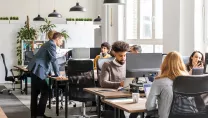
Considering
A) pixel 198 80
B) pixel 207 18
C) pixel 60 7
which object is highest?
pixel 60 7

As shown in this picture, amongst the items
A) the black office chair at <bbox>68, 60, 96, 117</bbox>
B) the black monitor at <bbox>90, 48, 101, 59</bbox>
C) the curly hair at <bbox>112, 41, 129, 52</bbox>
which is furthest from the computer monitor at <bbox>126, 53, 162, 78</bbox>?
the black monitor at <bbox>90, 48, 101, 59</bbox>

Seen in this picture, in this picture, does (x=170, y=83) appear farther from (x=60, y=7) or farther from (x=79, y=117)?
(x=60, y=7)

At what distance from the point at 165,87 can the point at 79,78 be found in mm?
2735

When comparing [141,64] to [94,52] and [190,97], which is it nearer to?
[190,97]

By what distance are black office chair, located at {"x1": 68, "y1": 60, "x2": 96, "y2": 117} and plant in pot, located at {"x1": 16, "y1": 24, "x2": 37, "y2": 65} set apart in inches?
255

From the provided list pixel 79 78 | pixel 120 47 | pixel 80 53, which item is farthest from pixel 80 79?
pixel 80 53

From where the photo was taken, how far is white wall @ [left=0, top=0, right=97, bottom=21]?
42.5 ft

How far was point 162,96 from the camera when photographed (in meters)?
3.20

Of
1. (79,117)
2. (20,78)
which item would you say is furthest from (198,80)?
(20,78)

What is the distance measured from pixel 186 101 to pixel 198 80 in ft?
0.69

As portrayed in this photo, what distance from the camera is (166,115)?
3139 millimetres

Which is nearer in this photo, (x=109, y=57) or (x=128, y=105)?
(x=128, y=105)

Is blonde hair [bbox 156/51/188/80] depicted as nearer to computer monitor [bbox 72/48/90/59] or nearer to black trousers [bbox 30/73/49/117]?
black trousers [bbox 30/73/49/117]

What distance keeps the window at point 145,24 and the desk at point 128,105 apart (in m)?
6.43
